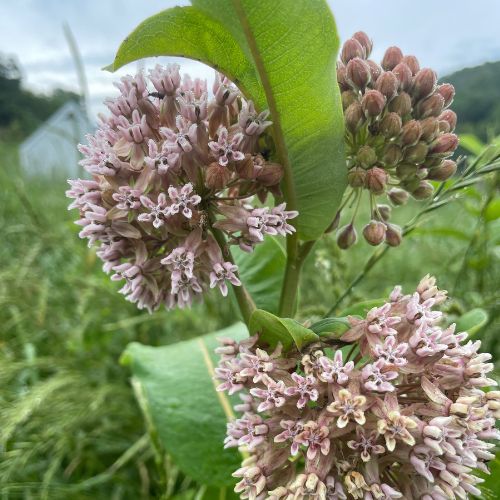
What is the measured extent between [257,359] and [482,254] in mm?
772

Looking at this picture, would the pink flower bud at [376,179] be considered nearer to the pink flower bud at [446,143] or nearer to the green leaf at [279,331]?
the pink flower bud at [446,143]

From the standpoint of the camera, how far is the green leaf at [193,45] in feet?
1.94

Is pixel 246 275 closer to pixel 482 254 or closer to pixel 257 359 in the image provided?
pixel 257 359

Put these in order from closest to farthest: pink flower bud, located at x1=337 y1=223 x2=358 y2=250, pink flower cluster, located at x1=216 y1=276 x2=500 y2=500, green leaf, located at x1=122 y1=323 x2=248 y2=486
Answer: pink flower cluster, located at x1=216 y1=276 x2=500 y2=500
pink flower bud, located at x1=337 y1=223 x2=358 y2=250
green leaf, located at x1=122 y1=323 x2=248 y2=486

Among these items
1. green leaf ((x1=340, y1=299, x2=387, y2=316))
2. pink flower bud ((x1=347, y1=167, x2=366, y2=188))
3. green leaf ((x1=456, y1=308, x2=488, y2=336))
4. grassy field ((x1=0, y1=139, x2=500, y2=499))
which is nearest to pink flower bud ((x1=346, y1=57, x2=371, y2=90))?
pink flower bud ((x1=347, y1=167, x2=366, y2=188))

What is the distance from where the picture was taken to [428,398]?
59cm

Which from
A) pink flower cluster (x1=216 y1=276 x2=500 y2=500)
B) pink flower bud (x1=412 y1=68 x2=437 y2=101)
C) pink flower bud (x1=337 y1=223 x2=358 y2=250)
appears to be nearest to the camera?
pink flower cluster (x1=216 y1=276 x2=500 y2=500)

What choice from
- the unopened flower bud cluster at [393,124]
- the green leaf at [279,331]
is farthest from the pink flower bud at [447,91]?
the green leaf at [279,331]

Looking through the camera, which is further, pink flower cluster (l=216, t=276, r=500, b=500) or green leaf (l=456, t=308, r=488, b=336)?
green leaf (l=456, t=308, r=488, b=336)

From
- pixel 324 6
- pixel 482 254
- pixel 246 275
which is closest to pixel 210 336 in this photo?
pixel 246 275

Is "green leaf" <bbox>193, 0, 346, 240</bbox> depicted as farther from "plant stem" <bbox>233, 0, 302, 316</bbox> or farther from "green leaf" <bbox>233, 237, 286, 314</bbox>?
"green leaf" <bbox>233, 237, 286, 314</bbox>

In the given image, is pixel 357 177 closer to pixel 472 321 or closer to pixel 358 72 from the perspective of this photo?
pixel 358 72

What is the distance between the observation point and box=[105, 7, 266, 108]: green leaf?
1.94 feet

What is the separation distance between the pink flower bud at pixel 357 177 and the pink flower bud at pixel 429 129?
0.27 feet
